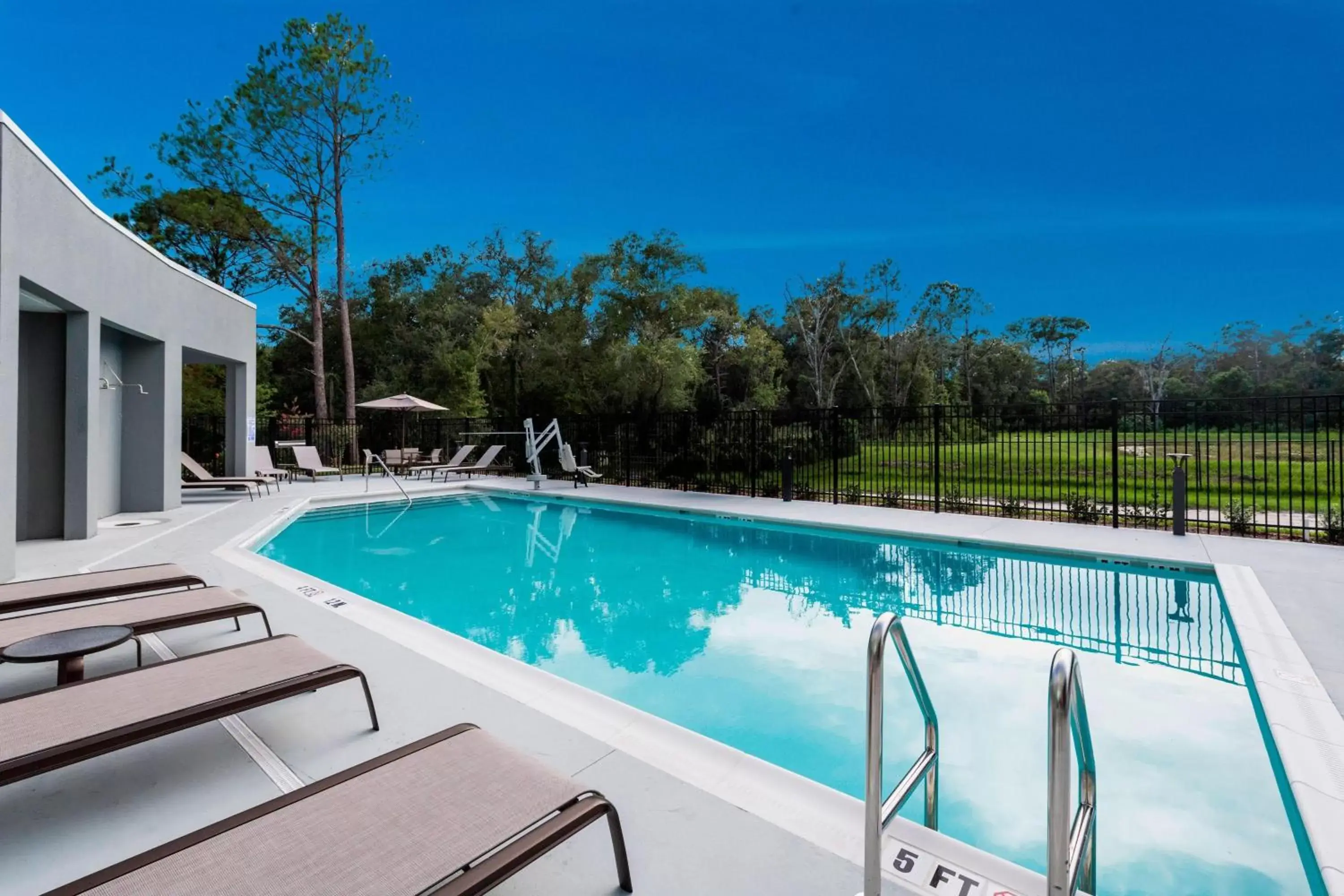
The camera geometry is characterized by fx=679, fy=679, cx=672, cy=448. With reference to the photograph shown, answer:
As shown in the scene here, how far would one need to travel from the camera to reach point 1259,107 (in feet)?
113

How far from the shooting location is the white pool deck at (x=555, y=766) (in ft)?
6.75

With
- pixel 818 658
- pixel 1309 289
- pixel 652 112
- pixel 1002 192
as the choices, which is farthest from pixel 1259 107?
pixel 818 658

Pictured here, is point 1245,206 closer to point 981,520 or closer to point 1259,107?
point 1259,107

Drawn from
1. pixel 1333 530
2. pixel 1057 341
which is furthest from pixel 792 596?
pixel 1057 341

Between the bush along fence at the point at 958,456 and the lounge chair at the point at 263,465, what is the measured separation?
4058 millimetres

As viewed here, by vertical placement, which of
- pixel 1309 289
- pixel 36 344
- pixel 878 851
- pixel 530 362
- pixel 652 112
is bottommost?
pixel 878 851

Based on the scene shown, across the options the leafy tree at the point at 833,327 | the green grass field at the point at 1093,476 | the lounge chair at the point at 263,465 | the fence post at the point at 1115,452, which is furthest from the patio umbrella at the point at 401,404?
the leafy tree at the point at 833,327

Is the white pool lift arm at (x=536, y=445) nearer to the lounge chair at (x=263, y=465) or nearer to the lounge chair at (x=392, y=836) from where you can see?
the lounge chair at (x=263, y=465)

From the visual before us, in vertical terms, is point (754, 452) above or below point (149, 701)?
above

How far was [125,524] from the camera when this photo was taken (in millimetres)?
9398

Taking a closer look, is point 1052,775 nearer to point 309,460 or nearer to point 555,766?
point 555,766

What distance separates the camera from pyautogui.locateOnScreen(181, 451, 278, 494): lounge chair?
40.8 ft

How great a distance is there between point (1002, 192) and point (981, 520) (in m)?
32.5

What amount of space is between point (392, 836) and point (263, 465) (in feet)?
50.9
